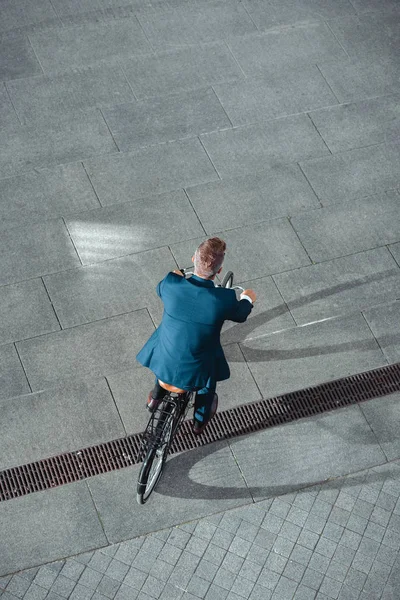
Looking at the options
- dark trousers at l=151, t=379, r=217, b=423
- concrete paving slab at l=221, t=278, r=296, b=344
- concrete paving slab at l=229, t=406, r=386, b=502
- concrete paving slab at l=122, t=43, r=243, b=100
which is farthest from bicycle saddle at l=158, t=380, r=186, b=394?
concrete paving slab at l=122, t=43, r=243, b=100

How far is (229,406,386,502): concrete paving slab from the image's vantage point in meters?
6.31

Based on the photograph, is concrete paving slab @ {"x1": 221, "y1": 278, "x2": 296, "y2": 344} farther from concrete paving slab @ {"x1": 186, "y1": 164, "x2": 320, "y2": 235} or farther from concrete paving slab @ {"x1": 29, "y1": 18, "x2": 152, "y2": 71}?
concrete paving slab @ {"x1": 29, "y1": 18, "x2": 152, "y2": 71}

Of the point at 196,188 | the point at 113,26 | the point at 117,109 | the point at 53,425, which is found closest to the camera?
the point at 53,425

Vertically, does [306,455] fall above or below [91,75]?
below

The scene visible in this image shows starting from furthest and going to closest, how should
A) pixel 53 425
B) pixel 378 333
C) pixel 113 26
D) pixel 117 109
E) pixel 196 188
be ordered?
1. pixel 113 26
2. pixel 117 109
3. pixel 196 188
4. pixel 378 333
5. pixel 53 425

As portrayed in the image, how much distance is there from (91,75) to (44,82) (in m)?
0.54

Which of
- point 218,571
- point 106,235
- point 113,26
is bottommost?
point 218,571

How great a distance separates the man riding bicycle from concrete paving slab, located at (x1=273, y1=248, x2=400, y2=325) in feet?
6.54

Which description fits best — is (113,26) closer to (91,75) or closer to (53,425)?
(91,75)

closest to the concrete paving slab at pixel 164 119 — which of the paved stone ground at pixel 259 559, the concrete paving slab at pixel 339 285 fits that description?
the concrete paving slab at pixel 339 285

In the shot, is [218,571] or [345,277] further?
[345,277]

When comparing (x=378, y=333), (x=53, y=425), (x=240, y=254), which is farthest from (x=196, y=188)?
(x=53, y=425)

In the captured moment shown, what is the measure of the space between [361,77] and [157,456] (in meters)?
5.45

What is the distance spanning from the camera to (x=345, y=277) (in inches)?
296
